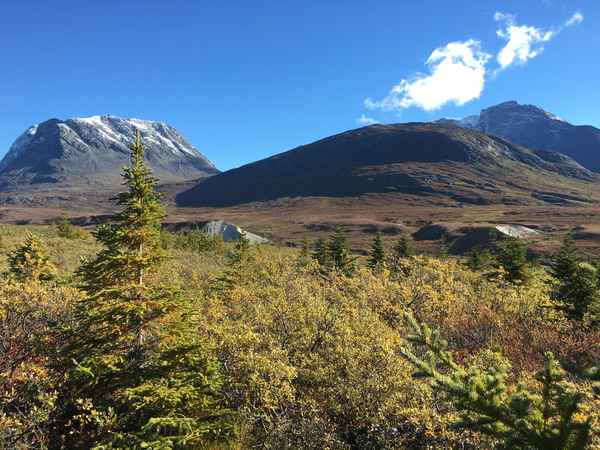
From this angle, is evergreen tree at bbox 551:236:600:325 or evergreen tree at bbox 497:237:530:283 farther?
evergreen tree at bbox 497:237:530:283

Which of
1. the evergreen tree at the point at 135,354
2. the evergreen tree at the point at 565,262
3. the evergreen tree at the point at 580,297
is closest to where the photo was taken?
the evergreen tree at the point at 135,354

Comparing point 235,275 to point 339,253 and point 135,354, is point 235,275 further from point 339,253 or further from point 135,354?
point 339,253

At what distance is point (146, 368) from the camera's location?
33.4ft

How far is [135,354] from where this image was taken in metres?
10.3

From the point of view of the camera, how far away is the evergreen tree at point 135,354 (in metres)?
9.46

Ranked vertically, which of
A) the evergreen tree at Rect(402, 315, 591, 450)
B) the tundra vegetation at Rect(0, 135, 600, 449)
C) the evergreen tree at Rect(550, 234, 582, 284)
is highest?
the evergreen tree at Rect(402, 315, 591, 450)

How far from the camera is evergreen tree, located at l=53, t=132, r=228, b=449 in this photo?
9461 millimetres

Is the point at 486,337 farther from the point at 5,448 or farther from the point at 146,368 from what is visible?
the point at 5,448

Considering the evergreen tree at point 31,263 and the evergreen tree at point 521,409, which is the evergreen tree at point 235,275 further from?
the evergreen tree at point 521,409

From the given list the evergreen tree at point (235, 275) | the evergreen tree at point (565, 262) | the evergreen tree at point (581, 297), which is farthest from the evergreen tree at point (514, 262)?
the evergreen tree at point (235, 275)

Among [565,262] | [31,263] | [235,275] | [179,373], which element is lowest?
[179,373]

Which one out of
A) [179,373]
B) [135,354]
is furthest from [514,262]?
[135,354]

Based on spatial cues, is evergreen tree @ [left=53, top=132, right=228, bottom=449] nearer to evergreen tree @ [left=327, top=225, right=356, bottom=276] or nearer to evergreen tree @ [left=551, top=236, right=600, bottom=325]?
evergreen tree @ [left=551, top=236, right=600, bottom=325]

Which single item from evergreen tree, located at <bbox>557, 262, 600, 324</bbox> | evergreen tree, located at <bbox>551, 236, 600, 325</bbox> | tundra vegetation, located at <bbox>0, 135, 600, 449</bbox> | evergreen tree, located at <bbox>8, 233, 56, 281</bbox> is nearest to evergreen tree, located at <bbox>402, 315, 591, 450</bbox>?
tundra vegetation, located at <bbox>0, 135, 600, 449</bbox>
